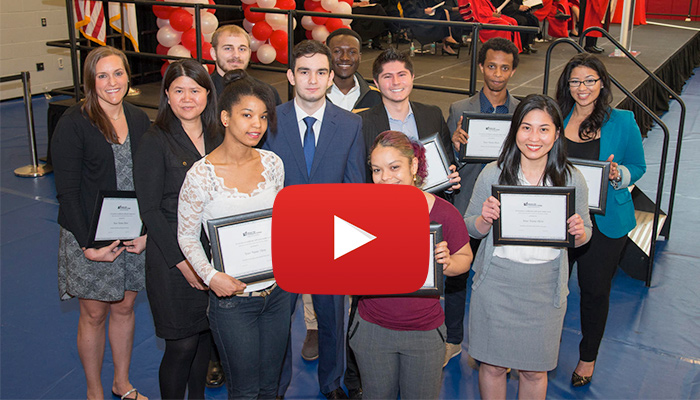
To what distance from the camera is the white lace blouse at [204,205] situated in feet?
7.28

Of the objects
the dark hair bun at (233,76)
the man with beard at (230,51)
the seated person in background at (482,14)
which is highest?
the seated person in background at (482,14)

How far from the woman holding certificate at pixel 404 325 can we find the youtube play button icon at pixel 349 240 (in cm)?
68

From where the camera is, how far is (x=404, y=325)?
7.14 ft

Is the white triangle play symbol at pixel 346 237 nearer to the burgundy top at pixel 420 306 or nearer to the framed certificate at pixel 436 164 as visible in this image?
the burgundy top at pixel 420 306

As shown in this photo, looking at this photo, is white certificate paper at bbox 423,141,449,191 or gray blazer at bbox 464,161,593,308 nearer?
gray blazer at bbox 464,161,593,308

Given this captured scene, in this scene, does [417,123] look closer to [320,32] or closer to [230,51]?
[230,51]

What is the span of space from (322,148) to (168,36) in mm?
4753

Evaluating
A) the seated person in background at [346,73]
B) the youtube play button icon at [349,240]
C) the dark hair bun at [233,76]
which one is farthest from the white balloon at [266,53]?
the youtube play button icon at [349,240]

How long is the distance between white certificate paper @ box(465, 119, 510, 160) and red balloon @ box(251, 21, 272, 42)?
477 centimetres

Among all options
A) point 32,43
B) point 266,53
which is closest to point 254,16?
point 266,53

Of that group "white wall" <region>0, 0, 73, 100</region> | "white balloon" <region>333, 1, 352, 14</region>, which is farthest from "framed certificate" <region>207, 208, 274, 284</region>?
"white wall" <region>0, 0, 73, 100</region>

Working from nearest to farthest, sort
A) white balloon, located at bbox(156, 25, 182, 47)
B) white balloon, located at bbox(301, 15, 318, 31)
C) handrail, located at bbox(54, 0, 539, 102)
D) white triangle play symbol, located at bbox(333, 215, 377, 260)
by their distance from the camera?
white triangle play symbol, located at bbox(333, 215, 377, 260) < handrail, located at bbox(54, 0, 539, 102) < white balloon, located at bbox(156, 25, 182, 47) < white balloon, located at bbox(301, 15, 318, 31)

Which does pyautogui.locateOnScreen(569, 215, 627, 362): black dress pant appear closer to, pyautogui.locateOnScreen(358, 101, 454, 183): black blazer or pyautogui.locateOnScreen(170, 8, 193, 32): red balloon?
pyautogui.locateOnScreen(358, 101, 454, 183): black blazer

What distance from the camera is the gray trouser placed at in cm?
219
